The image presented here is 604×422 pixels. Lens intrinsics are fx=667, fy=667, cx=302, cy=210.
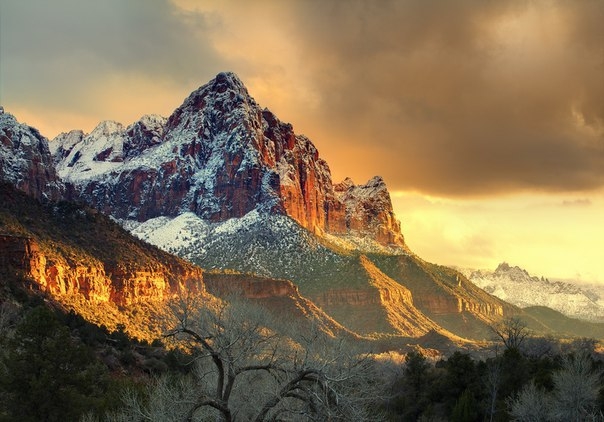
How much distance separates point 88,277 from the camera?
90.4m

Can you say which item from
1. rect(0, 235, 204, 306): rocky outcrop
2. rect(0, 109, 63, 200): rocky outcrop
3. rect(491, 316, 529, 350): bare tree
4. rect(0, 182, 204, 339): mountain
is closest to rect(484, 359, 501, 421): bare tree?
rect(491, 316, 529, 350): bare tree

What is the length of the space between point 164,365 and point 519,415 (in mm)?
32191

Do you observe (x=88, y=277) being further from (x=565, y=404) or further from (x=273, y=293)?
(x=273, y=293)

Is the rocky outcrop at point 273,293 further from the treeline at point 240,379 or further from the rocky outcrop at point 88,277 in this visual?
the treeline at point 240,379

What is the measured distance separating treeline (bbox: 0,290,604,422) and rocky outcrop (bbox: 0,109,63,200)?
120705 mm

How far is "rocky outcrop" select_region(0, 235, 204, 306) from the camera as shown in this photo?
7762cm

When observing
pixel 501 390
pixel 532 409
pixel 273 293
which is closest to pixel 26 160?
pixel 273 293

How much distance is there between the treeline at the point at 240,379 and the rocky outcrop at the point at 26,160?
120705 mm

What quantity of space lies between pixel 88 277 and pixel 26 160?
10848cm

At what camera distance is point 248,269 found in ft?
619

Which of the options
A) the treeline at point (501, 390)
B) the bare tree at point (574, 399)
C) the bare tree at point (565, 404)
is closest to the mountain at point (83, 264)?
the treeline at point (501, 390)

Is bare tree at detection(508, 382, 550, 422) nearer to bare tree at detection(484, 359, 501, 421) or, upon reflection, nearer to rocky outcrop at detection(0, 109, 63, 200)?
bare tree at detection(484, 359, 501, 421)

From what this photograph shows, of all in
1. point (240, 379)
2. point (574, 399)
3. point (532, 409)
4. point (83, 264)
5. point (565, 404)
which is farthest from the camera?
point (83, 264)

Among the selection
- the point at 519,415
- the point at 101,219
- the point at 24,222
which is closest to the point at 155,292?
the point at 101,219
